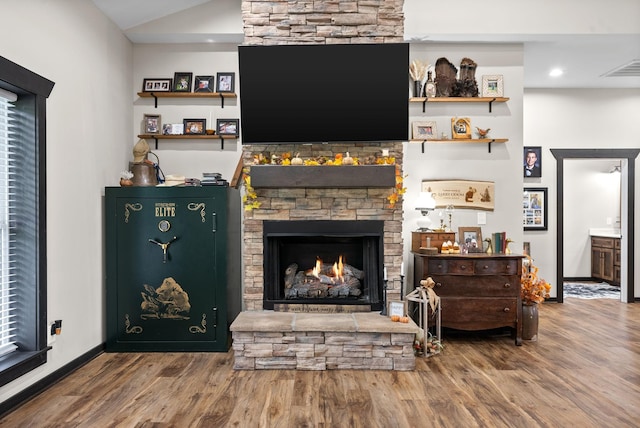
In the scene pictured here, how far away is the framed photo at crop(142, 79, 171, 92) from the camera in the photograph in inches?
169

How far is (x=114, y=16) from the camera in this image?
3.84 m

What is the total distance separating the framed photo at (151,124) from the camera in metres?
4.31

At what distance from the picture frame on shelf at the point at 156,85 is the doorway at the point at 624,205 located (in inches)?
190

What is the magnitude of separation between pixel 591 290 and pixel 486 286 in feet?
12.4

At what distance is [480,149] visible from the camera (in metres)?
4.45

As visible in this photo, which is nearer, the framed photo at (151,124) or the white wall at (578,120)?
the framed photo at (151,124)

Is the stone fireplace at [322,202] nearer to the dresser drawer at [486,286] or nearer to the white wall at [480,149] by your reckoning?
the dresser drawer at [486,286]

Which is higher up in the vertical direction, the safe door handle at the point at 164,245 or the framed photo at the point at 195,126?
the framed photo at the point at 195,126

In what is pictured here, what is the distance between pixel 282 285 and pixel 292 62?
189 centimetres

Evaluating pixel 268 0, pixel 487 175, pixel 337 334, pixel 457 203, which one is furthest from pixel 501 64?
pixel 337 334

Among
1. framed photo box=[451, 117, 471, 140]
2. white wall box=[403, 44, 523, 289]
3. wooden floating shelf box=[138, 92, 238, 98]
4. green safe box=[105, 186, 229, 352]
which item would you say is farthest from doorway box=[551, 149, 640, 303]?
green safe box=[105, 186, 229, 352]

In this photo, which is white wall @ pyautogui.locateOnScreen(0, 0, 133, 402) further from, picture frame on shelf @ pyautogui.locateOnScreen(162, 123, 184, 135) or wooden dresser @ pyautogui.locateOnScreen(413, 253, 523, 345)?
wooden dresser @ pyautogui.locateOnScreen(413, 253, 523, 345)

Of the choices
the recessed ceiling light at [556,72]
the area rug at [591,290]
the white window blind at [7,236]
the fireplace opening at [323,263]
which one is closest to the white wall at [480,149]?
the fireplace opening at [323,263]

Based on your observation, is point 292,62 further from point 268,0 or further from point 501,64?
point 501,64
